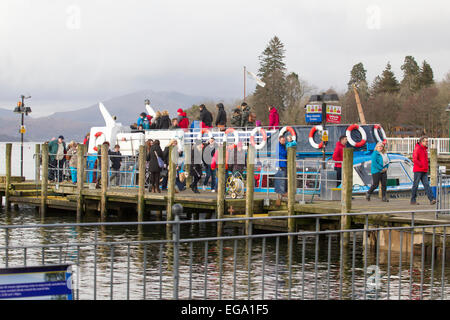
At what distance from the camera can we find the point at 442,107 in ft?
243

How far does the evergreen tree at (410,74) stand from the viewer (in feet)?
338

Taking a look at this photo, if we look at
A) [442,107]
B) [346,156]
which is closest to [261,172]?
[346,156]

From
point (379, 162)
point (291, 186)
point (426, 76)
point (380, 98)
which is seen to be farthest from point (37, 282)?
point (426, 76)

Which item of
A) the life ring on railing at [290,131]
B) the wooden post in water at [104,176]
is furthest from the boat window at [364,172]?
the wooden post in water at [104,176]

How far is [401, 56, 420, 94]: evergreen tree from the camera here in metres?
103

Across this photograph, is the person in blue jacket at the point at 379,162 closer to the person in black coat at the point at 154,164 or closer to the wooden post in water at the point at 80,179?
the person in black coat at the point at 154,164

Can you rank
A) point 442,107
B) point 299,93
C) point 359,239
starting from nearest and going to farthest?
point 359,239
point 442,107
point 299,93

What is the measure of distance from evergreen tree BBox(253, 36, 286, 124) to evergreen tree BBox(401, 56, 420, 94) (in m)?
19.3

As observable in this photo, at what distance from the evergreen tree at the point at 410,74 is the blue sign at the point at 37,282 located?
99161mm

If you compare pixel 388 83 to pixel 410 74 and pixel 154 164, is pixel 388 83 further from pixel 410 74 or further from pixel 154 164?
pixel 154 164

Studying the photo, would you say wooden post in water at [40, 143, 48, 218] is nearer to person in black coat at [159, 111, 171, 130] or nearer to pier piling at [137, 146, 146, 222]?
pier piling at [137, 146, 146, 222]

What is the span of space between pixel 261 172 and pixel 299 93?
241 ft
